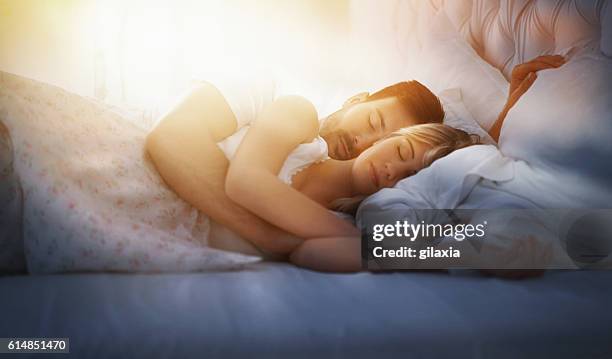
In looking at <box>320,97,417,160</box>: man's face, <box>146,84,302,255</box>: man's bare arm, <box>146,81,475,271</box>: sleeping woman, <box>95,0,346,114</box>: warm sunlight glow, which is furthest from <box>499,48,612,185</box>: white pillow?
<box>146,84,302,255</box>: man's bare arm

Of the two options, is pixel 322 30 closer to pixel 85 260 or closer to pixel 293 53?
pixel 293 53

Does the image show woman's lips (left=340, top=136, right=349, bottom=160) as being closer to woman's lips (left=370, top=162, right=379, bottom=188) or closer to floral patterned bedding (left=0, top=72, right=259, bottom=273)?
woman's lips (left=370, top=162, right=379, bottom=188)

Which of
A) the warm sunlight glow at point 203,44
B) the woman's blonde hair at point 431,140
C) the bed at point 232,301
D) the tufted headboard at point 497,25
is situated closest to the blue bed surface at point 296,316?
the bed at point 232,301

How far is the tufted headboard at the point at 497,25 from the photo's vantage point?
1115 millimetres

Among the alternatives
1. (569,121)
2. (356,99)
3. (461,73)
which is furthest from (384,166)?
(569,121)

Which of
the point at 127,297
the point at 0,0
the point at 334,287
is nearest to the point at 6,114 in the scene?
the point at 0,0

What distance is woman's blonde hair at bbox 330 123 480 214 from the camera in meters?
1.03

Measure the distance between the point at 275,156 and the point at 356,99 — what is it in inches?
8.3

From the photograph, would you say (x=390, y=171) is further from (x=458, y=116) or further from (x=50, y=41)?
(x=50, y=41)

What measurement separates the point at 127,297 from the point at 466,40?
2.73 ft

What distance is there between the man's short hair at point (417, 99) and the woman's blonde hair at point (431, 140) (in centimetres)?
2

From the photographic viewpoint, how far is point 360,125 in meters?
1.07

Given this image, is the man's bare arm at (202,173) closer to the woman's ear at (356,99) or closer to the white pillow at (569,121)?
the woman's ear at (356,99)

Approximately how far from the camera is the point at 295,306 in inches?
35.3
